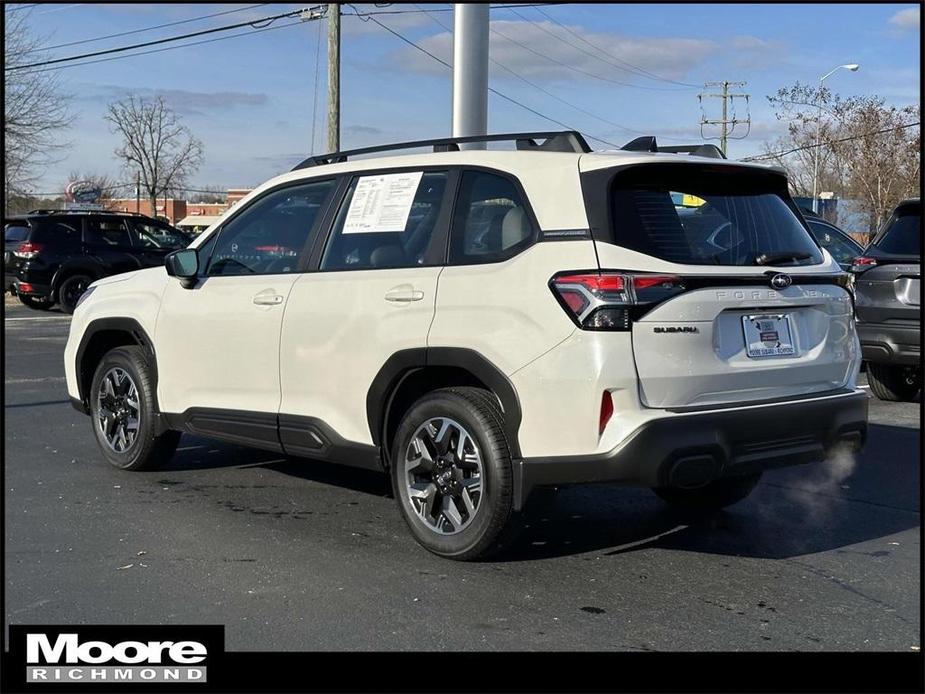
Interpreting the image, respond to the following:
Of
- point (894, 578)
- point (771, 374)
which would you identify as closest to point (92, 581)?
point (771, 374)

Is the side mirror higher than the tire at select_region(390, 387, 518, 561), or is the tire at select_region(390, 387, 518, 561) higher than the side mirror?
the side mirror

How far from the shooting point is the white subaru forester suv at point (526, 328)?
4.48 meters

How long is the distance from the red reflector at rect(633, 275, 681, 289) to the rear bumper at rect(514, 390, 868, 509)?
0.56m

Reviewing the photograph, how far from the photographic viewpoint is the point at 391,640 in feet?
13.2

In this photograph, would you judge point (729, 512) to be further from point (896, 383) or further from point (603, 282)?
point (896, 383)

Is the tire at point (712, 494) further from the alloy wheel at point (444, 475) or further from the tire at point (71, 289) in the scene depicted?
the tire at point (71, 289)

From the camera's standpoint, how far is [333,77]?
23922 millimetres

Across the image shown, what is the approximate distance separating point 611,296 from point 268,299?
216cm

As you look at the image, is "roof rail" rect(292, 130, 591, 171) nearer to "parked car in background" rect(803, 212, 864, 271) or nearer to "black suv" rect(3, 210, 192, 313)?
"parked car in background" rect(803, 212, 864, 271)

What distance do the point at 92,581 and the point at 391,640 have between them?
1.52 meters

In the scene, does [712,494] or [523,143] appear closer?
[523,143]

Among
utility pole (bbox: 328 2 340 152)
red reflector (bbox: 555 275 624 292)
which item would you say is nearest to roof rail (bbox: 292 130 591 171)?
red reflector (bbox: 555 275 624 292)

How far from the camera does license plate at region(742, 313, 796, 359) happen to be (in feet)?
15.6

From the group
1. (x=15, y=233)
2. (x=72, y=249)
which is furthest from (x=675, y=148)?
(x=15, y=233)
